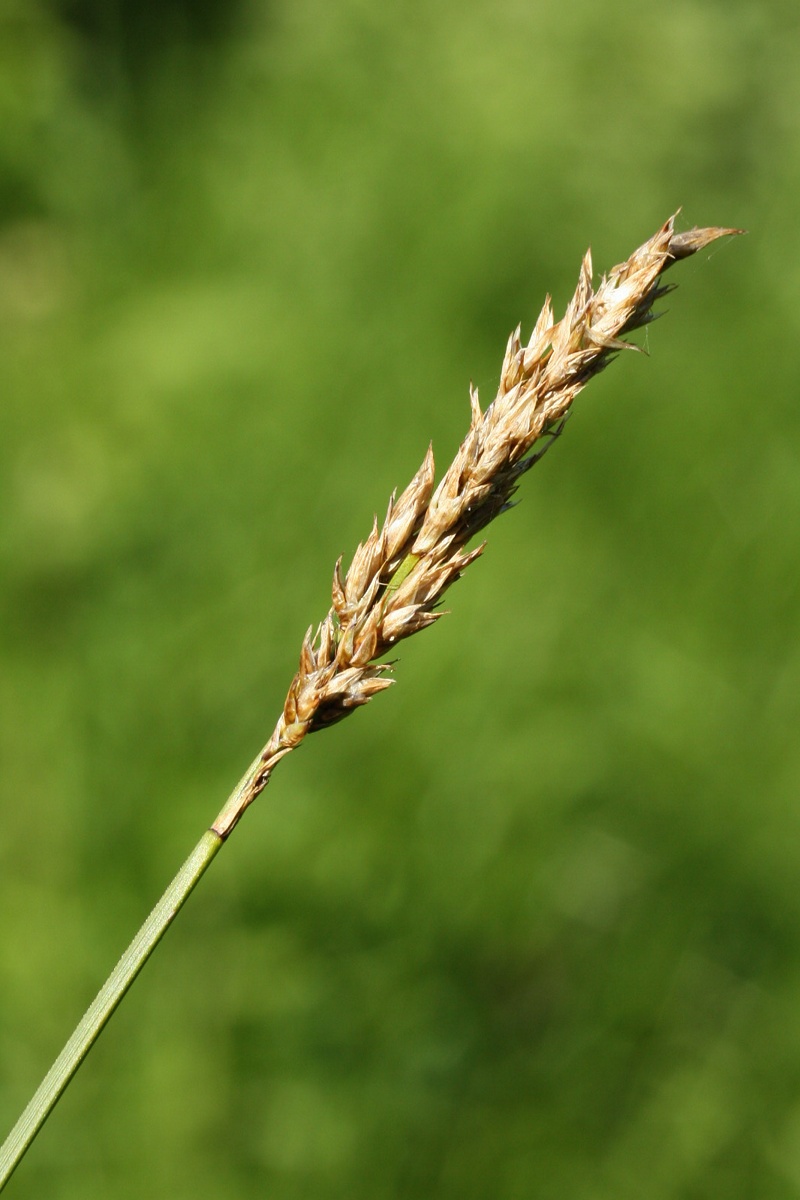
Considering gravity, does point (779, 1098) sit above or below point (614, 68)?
below

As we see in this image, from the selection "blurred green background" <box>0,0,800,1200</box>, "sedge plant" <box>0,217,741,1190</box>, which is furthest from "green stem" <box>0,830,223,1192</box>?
"blurred green background" <box>0,0,800,1200</box>

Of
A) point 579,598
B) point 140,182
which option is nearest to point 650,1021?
point 579,598

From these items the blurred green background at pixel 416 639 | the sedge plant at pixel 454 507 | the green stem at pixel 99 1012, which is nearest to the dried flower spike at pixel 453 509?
the sedge plant at pixel 454 507

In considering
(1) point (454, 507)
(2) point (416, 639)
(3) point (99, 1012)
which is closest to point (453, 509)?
(1) point (454, 507)

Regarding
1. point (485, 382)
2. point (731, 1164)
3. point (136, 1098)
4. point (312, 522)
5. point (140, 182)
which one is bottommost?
point (731, 1164)

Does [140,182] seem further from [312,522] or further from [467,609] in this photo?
[467,609]
